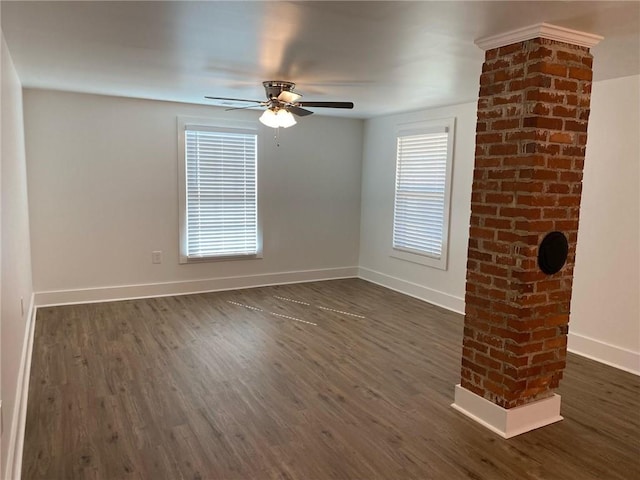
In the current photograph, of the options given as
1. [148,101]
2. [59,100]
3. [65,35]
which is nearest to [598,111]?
[65,35]

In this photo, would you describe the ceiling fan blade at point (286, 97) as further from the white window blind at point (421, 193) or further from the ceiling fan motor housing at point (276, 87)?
the white window blind at point (421, 193)

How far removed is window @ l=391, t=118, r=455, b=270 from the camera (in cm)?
538

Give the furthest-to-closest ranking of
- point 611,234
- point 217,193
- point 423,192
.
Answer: point 217,193 → point 423,192 → point 611,234

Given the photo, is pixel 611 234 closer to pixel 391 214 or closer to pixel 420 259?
pixel 420 259

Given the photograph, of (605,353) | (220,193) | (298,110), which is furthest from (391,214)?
(605,353)

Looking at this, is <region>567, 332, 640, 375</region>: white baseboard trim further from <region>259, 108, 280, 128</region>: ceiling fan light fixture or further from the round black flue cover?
<region>259, 108, 280, 128</region>: ceiling fan light fixture

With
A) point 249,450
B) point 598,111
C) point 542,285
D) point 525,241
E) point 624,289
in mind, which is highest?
point 598,111

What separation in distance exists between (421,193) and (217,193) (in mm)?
2507

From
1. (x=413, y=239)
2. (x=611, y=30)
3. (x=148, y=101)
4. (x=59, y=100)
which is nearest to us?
(x=611, y=30)

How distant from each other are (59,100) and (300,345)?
3551 millimetres

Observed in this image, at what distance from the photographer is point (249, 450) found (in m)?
2.55

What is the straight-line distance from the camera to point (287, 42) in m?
2.85

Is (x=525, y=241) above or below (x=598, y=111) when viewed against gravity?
below

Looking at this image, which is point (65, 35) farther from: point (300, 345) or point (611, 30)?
point (611, 30)
